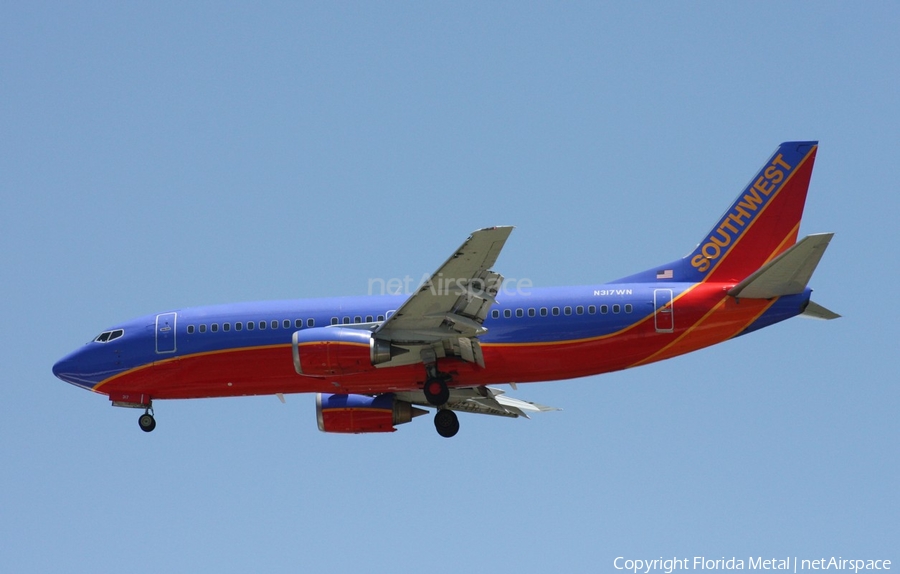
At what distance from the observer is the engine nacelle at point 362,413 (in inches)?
1732

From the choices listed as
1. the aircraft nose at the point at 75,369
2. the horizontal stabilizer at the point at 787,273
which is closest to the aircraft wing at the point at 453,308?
the horizontal stabilizer at the point at 787,273

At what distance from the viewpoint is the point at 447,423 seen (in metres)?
42.8

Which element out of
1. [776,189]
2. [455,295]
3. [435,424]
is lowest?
[435,424]

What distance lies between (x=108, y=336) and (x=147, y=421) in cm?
281

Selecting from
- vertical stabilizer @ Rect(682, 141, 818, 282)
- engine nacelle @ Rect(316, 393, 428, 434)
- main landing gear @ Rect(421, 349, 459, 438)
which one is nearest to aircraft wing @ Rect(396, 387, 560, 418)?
engine nacelle @ Rect(316, 393, 428, 434)

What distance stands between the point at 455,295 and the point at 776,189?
1051 cm

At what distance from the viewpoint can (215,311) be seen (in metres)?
41.8

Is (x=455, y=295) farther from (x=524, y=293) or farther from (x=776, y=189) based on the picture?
(x=776, y=189)

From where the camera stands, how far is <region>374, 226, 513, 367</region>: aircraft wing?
35594mm

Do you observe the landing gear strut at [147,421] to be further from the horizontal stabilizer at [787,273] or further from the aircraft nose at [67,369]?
the horizontal stabilizer at [787,273]

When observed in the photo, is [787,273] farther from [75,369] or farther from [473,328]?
[75,369]

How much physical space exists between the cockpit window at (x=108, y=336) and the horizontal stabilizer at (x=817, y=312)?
1981cm

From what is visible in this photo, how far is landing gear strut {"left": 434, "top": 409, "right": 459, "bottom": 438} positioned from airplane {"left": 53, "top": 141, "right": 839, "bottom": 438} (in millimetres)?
43

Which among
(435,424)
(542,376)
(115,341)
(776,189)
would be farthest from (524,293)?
(115,341)
